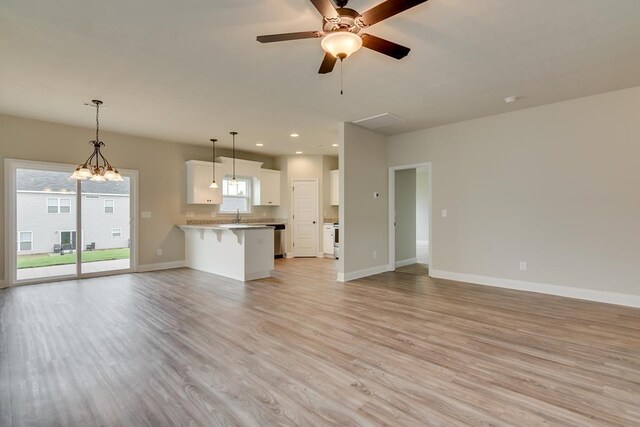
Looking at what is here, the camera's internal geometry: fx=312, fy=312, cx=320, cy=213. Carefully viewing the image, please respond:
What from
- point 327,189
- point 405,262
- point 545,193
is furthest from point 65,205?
point 545,193

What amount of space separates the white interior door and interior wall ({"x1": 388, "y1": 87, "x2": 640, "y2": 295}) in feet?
11.5

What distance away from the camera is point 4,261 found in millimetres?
4934

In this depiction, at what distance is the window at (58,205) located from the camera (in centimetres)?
534

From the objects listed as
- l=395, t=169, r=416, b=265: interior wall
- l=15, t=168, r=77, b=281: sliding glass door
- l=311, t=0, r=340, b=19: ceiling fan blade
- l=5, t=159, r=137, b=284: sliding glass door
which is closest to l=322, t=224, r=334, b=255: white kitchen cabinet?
l=395, t=169, r=416, b=265: interior wall

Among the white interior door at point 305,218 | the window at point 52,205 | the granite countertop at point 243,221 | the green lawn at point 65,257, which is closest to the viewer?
the green lawn at point 65,257

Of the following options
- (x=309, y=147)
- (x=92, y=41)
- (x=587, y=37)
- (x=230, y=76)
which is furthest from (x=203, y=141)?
(x=587, y=37)

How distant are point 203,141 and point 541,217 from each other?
252 inches

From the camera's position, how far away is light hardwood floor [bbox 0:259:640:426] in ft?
6.18

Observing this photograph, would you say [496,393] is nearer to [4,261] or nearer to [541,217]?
[541,217]

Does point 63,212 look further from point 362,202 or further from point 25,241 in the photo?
point 362,202

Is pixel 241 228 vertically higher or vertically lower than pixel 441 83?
lower

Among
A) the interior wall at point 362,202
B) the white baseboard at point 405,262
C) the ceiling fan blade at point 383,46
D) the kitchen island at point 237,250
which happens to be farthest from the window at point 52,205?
the white baseboard at point 405,262

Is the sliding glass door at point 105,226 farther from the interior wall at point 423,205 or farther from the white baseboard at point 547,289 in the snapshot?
the interior wall at point 423,205

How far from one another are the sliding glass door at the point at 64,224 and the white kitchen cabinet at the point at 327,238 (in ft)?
14.6
